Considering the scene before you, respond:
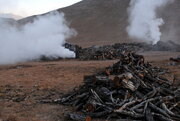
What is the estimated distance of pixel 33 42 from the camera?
976 inches

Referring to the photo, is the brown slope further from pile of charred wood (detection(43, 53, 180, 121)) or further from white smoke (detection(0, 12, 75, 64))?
pile of charred wood (detection(43, 53, 180, 121))

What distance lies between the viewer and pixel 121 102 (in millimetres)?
7340

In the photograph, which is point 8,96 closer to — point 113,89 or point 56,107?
point 56,107

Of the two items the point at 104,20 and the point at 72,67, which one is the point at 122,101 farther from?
the point at 104,20

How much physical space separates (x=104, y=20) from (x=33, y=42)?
155ft

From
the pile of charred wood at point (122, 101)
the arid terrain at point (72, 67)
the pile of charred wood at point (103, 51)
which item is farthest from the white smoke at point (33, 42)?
the pile of charred wood at point (122, 101)

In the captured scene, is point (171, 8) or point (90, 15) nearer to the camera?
point (171, 8)

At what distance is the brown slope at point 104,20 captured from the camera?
190ft

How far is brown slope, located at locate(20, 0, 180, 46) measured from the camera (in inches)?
2277

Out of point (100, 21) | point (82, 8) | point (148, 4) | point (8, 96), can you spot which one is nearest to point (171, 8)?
point (100, 21)

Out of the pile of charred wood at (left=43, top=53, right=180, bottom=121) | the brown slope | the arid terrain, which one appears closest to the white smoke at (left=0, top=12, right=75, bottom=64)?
the arid terrain

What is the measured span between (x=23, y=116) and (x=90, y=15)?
232 ft

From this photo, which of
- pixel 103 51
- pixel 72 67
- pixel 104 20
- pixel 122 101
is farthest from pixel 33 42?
pixel 104 20

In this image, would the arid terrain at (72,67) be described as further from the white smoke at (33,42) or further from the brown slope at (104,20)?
the white smoke at (33,42)
